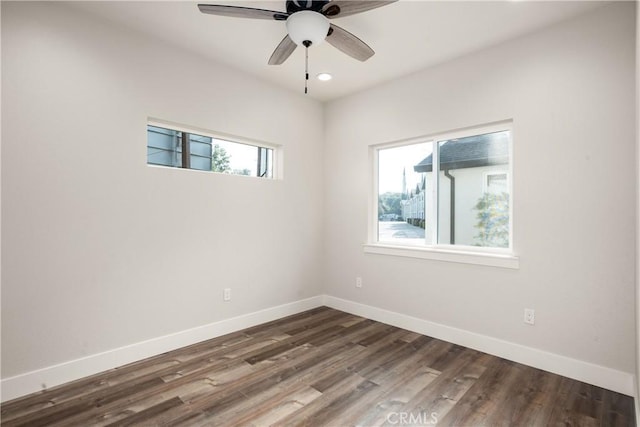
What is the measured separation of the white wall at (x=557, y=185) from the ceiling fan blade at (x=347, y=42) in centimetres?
122

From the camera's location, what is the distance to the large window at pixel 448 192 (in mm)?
3045

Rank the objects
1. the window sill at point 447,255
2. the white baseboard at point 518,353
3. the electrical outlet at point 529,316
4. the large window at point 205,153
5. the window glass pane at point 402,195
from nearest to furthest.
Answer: the white baseboard at point 518,353, the electrical outlet at point 529,316, the window sill at point 447,255, the large window at point 205,153, the window glass pane at point 402,195

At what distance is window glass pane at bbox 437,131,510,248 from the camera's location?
9.94 ft

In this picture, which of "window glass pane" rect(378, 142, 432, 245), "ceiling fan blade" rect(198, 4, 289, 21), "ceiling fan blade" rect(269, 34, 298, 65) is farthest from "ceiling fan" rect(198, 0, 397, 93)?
"window glass pane" rect(378, 142, 432, 245)

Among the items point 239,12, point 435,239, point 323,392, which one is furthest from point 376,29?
point 323,392

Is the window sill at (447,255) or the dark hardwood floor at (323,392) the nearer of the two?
the dark hardwood floor at (323,392)

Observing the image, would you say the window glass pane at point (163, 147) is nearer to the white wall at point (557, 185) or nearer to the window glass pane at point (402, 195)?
the window glass pane at point (402, 195)

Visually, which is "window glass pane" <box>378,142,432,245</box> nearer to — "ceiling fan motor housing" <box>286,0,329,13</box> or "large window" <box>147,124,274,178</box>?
"large window" <box>147,124,274,178</box>

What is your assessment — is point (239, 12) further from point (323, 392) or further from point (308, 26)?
point (323, 392)

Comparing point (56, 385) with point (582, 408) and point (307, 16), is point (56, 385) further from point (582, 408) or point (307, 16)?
point (582, 408)

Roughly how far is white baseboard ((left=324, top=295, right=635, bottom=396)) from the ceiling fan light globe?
2.82 m

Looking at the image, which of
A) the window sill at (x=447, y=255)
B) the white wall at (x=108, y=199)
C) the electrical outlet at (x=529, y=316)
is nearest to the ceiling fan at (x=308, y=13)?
the white wall at (x=108, y=199)

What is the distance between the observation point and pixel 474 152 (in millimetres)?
3225

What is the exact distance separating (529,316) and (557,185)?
1.09 meters
